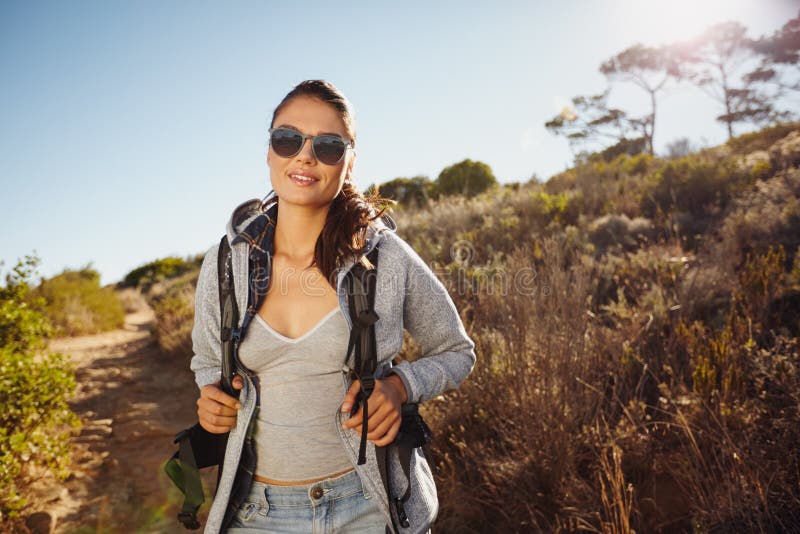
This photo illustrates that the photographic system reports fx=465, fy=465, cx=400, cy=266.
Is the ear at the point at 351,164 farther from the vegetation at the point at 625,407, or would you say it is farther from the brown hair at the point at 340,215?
the vegetation at the point at 625,407

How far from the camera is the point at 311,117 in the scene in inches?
67.7

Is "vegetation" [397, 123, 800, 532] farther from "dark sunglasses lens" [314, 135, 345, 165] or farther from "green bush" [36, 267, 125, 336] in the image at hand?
"green bush" [36, 267, 125, 336]

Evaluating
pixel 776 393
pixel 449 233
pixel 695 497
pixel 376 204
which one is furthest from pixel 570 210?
pixel 376 204

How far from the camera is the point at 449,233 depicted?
772cm

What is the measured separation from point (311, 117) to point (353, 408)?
1.05 m

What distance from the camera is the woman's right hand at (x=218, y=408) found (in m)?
1.47

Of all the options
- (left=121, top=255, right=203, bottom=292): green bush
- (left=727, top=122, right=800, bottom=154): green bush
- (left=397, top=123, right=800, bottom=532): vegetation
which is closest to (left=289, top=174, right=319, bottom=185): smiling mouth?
(left=397, top=123, right=800, bottom=532): vegetation

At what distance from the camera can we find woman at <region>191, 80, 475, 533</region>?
147 cm

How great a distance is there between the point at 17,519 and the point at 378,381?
362cm

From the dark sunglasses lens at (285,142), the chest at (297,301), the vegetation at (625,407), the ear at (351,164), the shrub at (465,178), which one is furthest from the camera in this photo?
the shrub at (465,178)

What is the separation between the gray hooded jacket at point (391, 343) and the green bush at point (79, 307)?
988cm

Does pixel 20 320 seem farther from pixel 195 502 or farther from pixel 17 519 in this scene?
pixel 195 502

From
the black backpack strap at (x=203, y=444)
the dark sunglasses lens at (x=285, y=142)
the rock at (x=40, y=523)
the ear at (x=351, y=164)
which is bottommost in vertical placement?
the rock at (x=40, y=523)

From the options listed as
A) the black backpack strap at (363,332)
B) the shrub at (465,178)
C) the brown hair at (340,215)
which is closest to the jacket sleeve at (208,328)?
the brown hair at (340,215)
